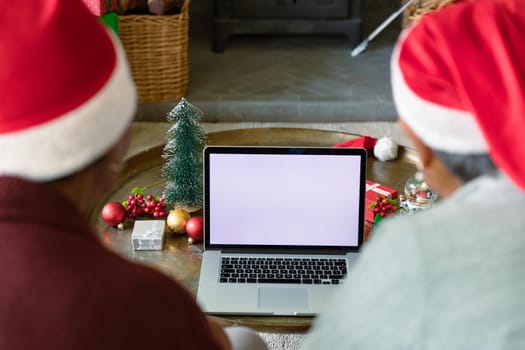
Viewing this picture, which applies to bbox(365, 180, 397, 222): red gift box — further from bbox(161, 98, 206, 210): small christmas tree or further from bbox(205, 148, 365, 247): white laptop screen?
bbox(161, 98, 206, 210): small christmas tree

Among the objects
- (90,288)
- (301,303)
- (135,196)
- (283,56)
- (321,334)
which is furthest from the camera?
(283,56)

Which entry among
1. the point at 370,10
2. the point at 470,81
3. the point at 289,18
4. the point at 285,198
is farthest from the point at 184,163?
the point at 370,10

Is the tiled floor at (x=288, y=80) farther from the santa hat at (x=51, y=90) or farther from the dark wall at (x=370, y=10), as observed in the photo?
the santa hat at (x=51, y=90)

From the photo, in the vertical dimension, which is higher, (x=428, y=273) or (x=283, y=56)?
(x=428, y=273)

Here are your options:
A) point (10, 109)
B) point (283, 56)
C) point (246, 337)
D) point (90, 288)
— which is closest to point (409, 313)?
point (90, 288)

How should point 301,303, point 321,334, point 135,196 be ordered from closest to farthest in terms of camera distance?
point 321,334, point 301,303, point 135,196

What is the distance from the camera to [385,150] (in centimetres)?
194

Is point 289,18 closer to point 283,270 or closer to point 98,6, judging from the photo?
point 98,6

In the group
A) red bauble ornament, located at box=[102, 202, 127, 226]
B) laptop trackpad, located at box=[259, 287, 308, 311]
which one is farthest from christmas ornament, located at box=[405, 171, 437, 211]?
red bauble ornament, located at box=[102, 202, 127, 226]

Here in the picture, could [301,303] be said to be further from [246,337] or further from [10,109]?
[10,109]

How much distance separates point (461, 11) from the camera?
35.7 inches

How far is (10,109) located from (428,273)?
20.6 inches

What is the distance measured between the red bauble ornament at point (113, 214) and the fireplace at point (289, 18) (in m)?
2.14

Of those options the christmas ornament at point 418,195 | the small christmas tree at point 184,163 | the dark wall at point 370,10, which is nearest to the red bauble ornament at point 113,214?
the small christmas tree at point 184,163
